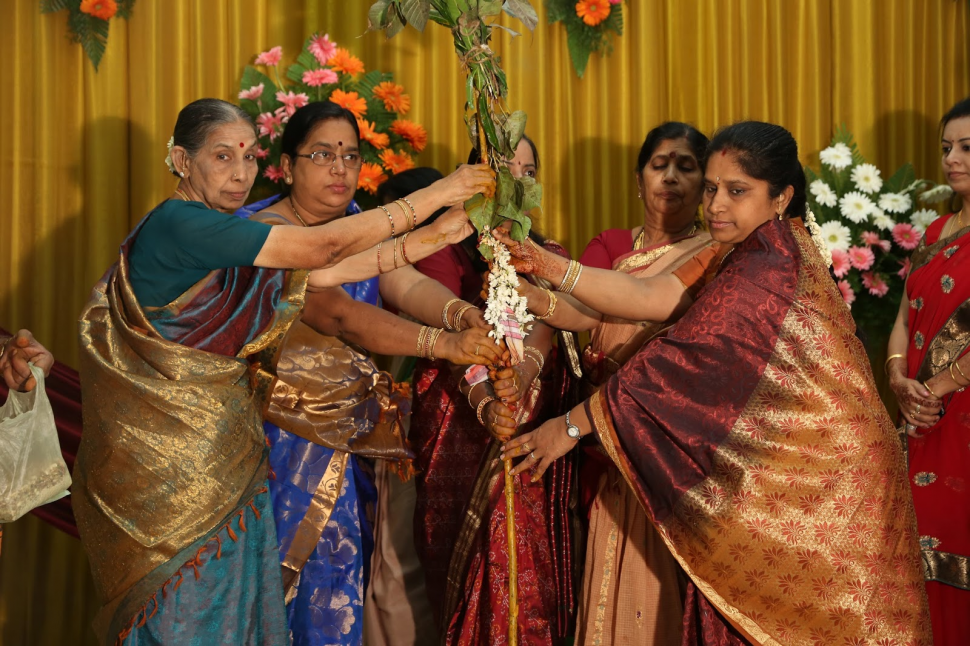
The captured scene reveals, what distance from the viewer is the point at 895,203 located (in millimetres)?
4152

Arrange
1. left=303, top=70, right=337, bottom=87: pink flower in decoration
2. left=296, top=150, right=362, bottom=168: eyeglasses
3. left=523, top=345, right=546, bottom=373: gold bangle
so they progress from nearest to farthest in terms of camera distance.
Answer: left=523, top=345, right=546, bottom=373: gold bangle
left=296, top=150, right=362, bottom=168: eyeglasses
left=303, top=70, right=337, bottom=87: pink flower in decoration

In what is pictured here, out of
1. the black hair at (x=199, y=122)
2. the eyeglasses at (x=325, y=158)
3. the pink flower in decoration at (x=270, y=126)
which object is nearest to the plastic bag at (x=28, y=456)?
the black hair at (x=199, y=122)

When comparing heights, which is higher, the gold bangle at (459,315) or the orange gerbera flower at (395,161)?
the orange gerbera flower at (395,161)

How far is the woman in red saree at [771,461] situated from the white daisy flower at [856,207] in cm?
160

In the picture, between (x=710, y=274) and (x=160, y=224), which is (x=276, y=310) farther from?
(x=710, y=274)

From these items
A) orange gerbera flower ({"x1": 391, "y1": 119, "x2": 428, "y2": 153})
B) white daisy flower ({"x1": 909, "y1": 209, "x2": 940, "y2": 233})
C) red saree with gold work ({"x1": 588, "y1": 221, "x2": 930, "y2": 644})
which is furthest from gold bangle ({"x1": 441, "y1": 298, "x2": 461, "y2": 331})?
white daisy flower ({"x1": 909, "y1": 209, "x2": 940, "y2": 233})

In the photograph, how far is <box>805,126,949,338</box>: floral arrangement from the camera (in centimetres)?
404

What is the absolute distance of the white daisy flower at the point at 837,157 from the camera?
13.9ft

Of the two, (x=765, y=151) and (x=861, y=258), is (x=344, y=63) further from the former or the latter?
(x=861, y=258)

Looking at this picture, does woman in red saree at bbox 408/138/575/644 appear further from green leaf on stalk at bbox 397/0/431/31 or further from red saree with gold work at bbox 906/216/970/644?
red saree with gold work at bbox 906/216/970/644

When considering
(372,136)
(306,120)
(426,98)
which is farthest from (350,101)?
(306,120)

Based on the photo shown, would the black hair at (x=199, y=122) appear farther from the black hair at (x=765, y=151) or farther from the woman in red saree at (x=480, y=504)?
the black hair at (x=765, y=151)

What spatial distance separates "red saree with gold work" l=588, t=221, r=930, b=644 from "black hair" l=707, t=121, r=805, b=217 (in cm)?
22

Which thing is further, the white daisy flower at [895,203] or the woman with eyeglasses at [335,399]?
the white daisy flower at [895,203]
